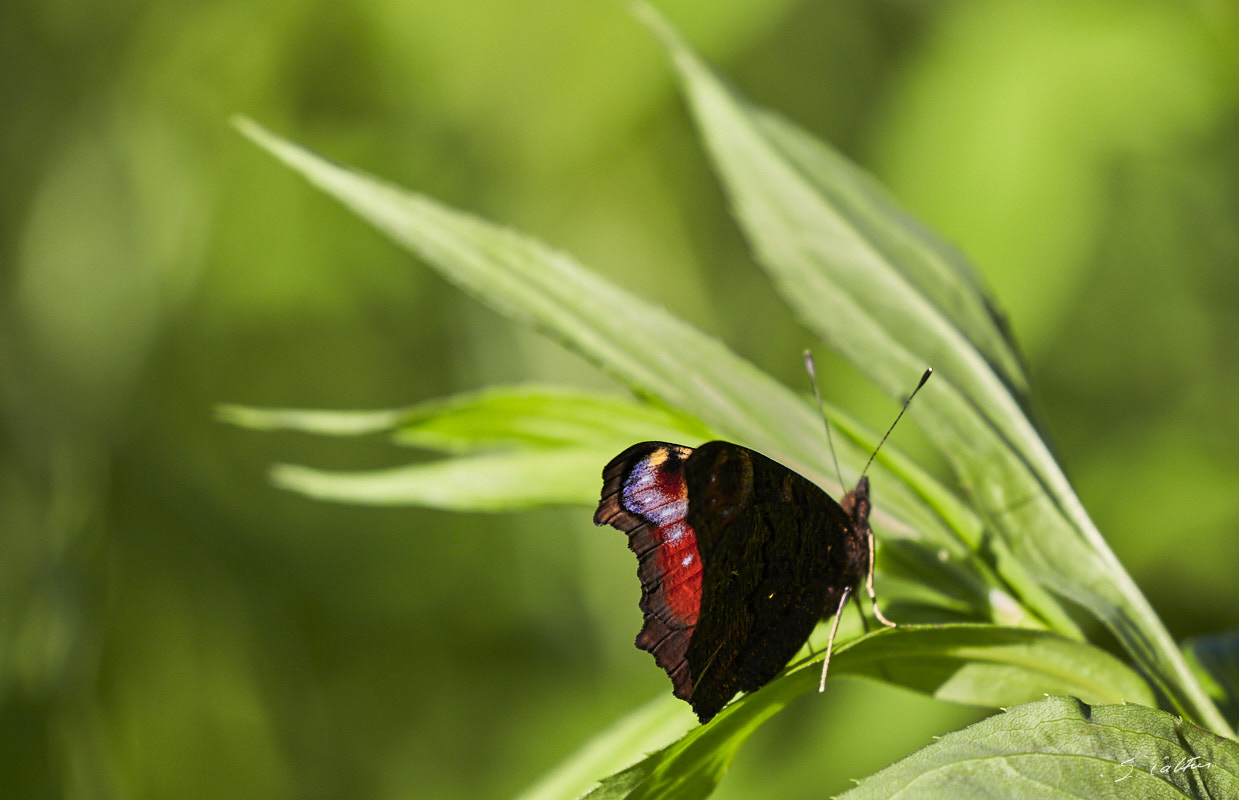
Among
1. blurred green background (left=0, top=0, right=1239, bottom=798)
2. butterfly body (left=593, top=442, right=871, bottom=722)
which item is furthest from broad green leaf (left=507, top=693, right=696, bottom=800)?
blurred green background (left=0, top=0, right=1239, bottom=798)

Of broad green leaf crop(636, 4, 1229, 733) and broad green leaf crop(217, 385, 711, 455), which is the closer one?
broad green leaf crop(636, 4, 1229, 733)

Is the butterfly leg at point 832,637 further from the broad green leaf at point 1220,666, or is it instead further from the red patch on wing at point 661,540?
the broad green leaf at point 1220,666

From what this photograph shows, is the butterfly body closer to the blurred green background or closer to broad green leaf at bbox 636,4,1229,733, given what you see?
broad green leaf at bbox 636,4,1229,733

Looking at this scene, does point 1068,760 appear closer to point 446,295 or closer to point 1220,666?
point 1220,666

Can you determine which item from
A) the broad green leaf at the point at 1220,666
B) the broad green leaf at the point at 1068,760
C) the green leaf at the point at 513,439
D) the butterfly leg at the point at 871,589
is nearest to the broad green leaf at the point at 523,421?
the green leaf at the point at 513,439

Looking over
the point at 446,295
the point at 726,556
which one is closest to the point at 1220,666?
the point at 726,556

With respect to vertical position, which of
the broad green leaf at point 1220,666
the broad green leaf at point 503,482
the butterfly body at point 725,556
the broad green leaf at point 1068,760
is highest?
the broad green leaf at point 503,482
